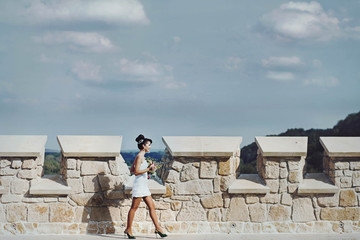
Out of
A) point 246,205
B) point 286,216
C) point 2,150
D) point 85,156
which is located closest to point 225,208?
point 246,205

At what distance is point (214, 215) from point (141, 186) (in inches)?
54.8

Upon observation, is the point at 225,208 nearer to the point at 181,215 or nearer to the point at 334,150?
the point at 181,215

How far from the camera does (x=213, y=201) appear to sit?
349 inches

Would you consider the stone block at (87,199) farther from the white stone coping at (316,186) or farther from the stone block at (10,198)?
the white stone coping at (316,186)

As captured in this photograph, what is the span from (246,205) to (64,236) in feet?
9.97

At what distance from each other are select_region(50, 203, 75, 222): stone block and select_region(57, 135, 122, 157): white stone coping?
2.87ft

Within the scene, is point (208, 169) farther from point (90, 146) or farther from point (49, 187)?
point (49, 187)

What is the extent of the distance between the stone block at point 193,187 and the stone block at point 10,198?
260 centimetres

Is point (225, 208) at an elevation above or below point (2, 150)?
below

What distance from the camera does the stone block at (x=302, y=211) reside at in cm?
898

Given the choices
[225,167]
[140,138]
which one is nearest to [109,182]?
[140,138]

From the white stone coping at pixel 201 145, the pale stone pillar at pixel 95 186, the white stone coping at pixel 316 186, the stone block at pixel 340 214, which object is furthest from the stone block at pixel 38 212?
the stone block at pixel 340 214

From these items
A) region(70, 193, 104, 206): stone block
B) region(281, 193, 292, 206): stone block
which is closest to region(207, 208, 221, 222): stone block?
region(281, 193, 292, 206): stone block

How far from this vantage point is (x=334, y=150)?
8.98m
